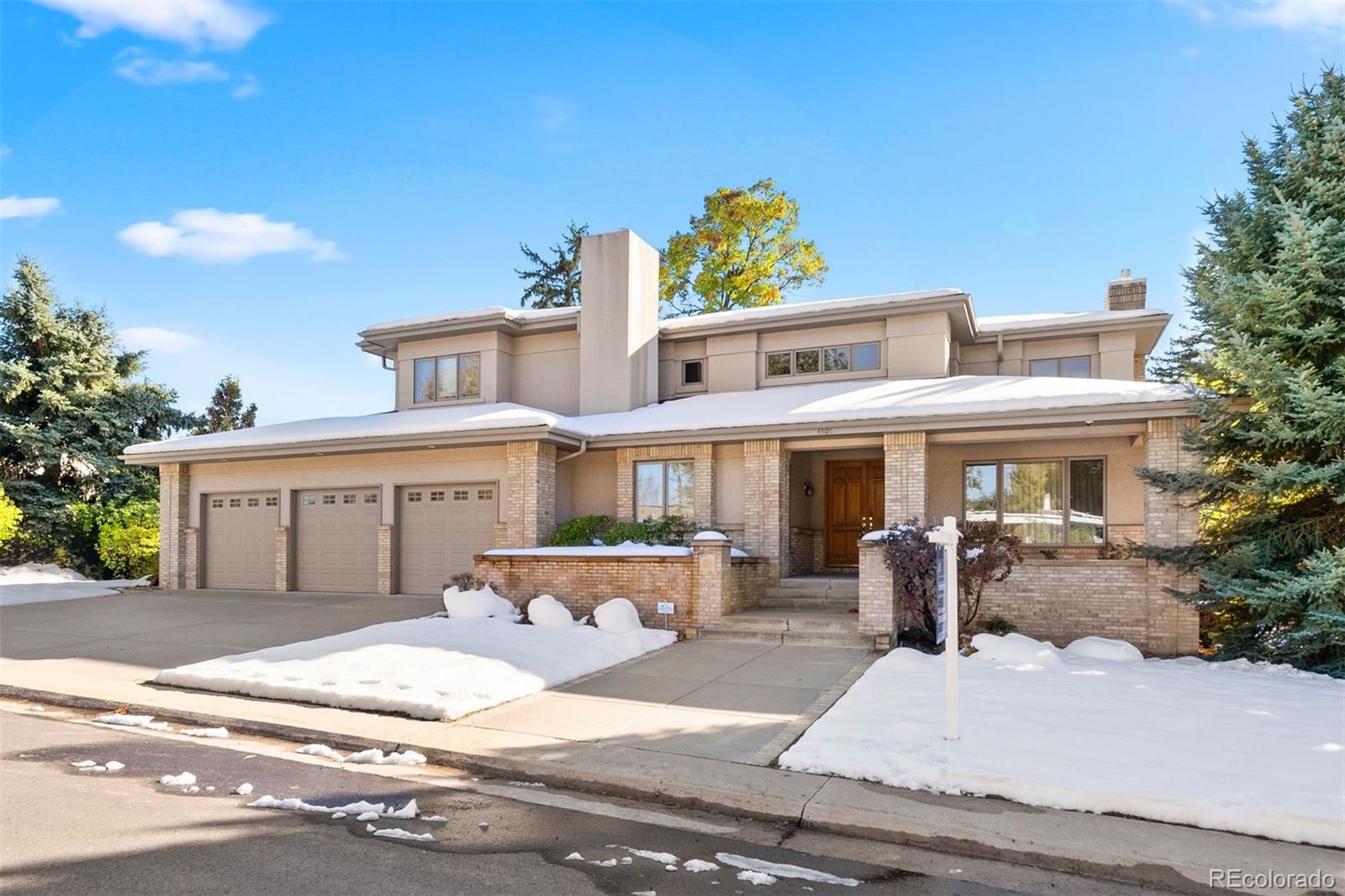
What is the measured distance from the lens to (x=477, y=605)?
12883 millimetres

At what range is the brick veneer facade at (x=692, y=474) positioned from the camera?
15586 mm

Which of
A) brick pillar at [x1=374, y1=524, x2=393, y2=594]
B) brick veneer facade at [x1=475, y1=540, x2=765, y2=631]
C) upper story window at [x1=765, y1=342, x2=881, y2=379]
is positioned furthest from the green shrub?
upper story window at [x1=765, y1=342, x2=881, y2=379]

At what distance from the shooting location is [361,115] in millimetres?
Result: 15883

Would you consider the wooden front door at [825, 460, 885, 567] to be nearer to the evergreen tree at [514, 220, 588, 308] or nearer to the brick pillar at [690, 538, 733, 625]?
the brick pillar at [690, 538, 733, 625]

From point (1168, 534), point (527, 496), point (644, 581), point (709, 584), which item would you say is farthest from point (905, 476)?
point (527, 496)

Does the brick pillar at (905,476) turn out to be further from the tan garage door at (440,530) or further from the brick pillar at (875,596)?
the tan garage door at (440,530)

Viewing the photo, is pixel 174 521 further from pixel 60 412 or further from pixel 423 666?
pixel 423 666

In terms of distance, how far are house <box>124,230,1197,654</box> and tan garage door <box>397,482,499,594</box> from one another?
0.05 metres

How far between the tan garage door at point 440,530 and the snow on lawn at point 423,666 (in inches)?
184

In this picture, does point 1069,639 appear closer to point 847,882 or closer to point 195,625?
point 847,882

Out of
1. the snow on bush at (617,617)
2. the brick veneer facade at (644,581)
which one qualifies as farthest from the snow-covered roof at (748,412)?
the snow on bush at (617,617)

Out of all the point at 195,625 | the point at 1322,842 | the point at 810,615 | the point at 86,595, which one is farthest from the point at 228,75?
the point at 1322,842

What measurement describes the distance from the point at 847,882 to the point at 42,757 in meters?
6.19

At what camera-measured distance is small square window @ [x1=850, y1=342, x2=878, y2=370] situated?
684 inches
